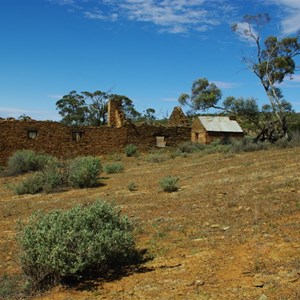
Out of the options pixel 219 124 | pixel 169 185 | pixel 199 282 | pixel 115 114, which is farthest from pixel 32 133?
pixel 199 282

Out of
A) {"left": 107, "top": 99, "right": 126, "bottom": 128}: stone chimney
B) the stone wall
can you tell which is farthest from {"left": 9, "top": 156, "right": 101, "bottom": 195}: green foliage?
{"left": 107, "top": 99, "right": 126, "bottom": 128}: stone chimney

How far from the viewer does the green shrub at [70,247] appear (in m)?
4.59

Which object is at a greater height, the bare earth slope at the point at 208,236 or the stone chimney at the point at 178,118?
the stone chimney at the point at 178,118

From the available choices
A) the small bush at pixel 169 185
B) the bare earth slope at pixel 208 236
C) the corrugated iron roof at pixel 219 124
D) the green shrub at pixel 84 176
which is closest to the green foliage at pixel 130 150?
the corrugated iron roof at pixel 219 124

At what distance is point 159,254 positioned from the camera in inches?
215

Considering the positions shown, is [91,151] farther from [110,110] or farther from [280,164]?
[280,164]

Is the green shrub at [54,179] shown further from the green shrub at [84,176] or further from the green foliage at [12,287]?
the green foliage at [12,287]

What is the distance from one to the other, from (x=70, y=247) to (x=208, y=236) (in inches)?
87.3

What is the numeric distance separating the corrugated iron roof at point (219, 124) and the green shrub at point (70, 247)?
21.6 meters

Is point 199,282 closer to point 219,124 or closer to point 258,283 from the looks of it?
point 258,283

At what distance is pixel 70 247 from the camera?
15.7 ft

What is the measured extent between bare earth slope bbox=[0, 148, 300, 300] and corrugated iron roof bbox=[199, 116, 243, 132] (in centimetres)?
1538

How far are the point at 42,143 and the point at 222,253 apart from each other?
1701cm

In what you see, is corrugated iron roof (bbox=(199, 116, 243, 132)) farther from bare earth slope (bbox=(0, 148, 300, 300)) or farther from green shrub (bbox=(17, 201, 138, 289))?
green shrub (bbox=(17, 201, 138, 289))
